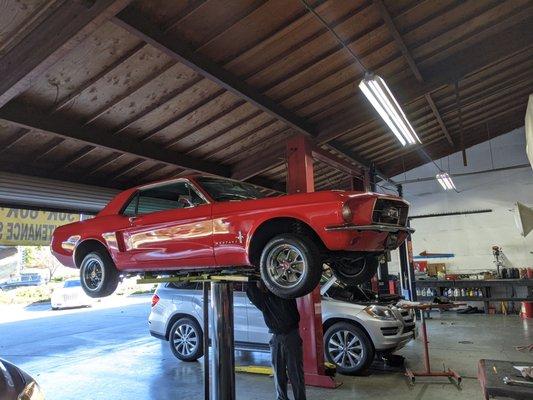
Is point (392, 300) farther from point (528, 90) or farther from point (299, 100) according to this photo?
point (528, 90)

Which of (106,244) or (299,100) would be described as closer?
(106,244)

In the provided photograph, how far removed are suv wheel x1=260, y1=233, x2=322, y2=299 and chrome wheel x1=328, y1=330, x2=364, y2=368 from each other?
11.4ft

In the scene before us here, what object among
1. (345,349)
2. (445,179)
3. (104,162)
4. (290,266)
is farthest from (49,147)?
(445,179)

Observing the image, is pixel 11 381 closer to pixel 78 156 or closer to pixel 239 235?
pixel 239 235

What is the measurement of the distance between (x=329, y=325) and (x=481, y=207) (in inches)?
411

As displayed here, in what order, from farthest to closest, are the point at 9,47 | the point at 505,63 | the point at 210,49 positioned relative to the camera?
the point at 505,63 → the point at 210,49 → the point at 9,47

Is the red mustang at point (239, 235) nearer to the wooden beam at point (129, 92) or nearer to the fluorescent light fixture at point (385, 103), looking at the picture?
the wooden beam at point (129, 92)

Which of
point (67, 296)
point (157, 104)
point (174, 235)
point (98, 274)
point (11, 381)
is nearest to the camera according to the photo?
point (11, 381)

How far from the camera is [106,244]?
4160mm

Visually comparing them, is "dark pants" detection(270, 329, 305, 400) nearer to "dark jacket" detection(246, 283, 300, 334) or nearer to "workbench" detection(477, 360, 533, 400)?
"dark jacket" detection(246, 283, 300, 334)

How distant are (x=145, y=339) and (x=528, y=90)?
11418 mm

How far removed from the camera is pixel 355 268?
12.4 feet

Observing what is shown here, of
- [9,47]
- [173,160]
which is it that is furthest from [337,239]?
[173,160]

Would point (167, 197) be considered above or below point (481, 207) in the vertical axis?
below
